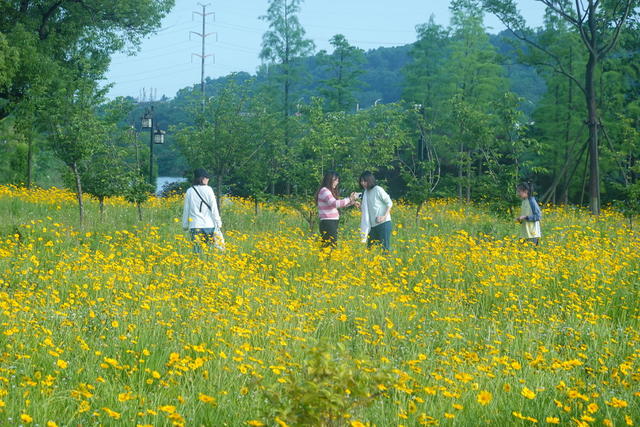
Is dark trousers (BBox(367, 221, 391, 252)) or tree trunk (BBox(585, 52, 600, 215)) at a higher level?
tree trunk (BBox(585, 52, 600, 215))

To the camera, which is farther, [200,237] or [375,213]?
[375,213]

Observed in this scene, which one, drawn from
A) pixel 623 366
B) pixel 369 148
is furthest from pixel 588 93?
pixel 623 366

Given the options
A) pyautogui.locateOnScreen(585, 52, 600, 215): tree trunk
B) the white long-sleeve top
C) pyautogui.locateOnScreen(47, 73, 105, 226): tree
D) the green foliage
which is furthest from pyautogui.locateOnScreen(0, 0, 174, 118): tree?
the green foliage

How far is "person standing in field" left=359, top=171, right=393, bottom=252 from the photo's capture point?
31.1ft

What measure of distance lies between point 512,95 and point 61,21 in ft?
50.3

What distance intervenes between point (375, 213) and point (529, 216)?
8.52 ft

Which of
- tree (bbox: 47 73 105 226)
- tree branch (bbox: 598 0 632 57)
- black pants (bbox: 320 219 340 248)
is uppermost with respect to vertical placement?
tree branch (bbox: 598 0 632 57)

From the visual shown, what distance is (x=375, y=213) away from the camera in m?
9.55

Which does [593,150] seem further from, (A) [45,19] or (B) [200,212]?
(A) [45,19]

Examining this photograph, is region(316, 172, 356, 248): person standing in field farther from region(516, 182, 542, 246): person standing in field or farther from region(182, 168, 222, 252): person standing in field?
region(516, 182, 542, 246): person standing in field

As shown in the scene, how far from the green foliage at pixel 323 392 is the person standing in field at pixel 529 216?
7888 mm

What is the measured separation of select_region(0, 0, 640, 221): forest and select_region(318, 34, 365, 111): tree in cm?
68

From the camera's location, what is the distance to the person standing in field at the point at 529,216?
10188 mm

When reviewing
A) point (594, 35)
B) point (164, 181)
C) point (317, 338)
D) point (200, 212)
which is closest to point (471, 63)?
point (594, 35)
